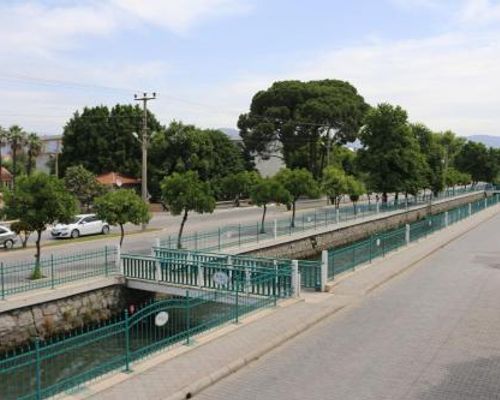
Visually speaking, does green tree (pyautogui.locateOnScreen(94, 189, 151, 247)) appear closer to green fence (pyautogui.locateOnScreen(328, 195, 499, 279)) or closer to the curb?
green fence (pyautogui.locateOnScreen(328, 195, 499, 279))

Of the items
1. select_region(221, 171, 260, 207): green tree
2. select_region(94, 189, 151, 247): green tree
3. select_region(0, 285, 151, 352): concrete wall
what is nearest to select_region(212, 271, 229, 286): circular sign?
select_region(0, 285, 151, 352): concrete wall

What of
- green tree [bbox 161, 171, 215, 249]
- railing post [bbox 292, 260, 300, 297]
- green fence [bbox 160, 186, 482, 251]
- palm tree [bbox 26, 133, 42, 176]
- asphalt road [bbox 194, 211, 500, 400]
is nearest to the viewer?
asphalt road [bbox 194, 211, 500, 400]

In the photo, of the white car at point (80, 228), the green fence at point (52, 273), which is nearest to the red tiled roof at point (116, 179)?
the white car at point (80, 228)

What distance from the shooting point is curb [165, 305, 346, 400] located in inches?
354

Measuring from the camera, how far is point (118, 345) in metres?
14.9

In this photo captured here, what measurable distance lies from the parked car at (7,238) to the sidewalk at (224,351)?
17.4 m

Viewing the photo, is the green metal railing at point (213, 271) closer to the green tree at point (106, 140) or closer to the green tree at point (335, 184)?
the green tree at point (335, 184)

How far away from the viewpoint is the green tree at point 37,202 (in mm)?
18422

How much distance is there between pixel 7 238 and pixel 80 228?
18.5ft

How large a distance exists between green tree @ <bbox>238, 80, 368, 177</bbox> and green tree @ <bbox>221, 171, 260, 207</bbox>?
10447 mm

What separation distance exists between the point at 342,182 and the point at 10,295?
109 ft

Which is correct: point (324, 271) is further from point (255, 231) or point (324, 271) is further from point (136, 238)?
point (136, 238)

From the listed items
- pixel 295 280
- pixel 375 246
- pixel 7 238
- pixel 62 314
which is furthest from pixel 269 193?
pixel 62 314

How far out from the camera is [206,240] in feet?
90.5
